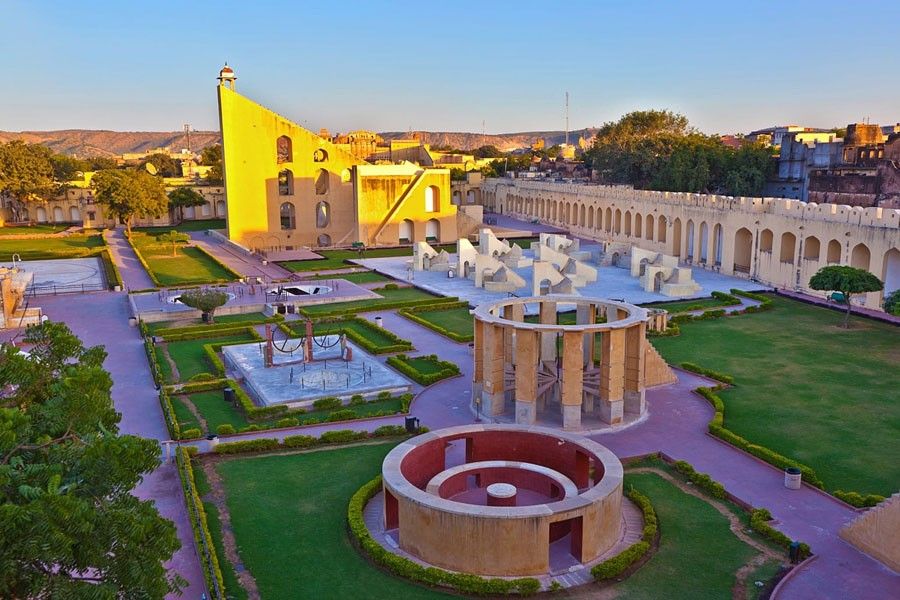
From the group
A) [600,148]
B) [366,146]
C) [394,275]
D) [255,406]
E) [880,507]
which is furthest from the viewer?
[366,146]

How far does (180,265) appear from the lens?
50281mm

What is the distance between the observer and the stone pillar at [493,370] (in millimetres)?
21297

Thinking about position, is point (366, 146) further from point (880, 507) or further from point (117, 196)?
point (880, 507)

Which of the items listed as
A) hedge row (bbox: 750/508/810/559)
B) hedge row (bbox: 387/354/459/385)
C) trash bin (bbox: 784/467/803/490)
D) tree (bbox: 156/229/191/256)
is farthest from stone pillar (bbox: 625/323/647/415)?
tree (bbox: 156/229/191/256)

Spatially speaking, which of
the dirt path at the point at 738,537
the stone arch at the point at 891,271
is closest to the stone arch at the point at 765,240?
the stone arch at the point at 891,271

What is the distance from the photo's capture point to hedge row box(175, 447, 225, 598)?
1329 centimetres

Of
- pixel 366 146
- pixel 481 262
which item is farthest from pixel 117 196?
pixel 366 146

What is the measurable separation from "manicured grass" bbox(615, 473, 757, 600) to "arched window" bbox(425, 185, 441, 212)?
158 feet

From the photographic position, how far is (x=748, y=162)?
6328 centimetres

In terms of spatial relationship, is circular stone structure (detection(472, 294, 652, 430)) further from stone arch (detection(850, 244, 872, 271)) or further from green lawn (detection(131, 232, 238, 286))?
green lawn (detection(131, 232, 238, 286))

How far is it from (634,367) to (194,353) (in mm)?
16930

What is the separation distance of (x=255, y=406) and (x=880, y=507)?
16.7 metres

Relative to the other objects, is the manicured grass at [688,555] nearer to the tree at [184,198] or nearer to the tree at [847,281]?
the tree at [847,281]

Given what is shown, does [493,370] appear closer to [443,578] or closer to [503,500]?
[503,500]
